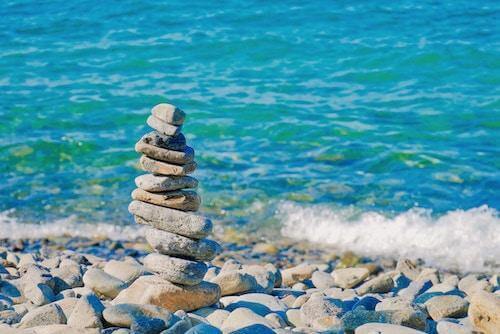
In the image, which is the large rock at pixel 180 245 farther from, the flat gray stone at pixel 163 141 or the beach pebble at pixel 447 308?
the beach pebble at pixel 447 308

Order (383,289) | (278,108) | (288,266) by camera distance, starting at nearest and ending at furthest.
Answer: (383,289) < (288,266) < (278,108)

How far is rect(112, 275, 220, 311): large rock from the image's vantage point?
316 inches

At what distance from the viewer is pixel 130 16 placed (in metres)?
23.1

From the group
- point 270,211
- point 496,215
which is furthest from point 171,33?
point 496,215

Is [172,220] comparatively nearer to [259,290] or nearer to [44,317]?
[44,317]

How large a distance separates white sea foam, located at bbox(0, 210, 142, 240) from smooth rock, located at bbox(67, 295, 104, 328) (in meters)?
5.50

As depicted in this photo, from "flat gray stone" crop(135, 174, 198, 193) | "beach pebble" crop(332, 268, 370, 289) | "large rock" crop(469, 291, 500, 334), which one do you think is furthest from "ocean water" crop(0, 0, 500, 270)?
"flat gray stone" crop(135, 174, 198, 193)

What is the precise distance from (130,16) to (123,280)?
48.2ft

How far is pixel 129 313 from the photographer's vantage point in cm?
719

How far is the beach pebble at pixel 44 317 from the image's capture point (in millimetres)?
7324

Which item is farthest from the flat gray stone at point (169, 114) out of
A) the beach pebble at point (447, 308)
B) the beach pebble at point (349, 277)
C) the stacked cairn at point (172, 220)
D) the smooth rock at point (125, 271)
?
the beach pebble at point (349, 277)

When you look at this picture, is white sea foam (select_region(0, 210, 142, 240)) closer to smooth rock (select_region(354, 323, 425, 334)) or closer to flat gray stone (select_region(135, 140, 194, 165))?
flat gray stone (select_region(135, 140, 194, 165))

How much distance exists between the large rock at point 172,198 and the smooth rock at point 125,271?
1.23 metres

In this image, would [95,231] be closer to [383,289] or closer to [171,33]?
[383,289]
